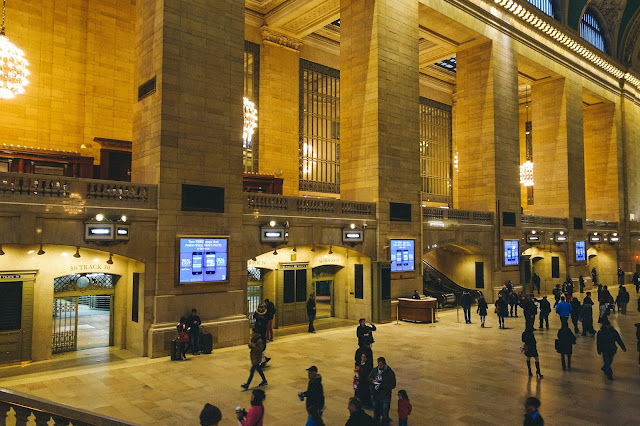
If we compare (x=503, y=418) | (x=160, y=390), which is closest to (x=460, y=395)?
(x=503, y=418)

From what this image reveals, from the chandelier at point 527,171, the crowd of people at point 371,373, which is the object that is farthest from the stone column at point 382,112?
the chandelier at point 527,171

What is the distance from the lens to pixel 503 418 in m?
8.49

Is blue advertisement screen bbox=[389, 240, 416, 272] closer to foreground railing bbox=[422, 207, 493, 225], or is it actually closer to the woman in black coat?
foreground railing bbox=[422, 207, 493, 225]

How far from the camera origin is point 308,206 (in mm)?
17328

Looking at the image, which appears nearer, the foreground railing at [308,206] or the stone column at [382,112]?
the foreground railing at [308,206]

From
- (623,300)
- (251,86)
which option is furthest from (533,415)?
(251,86)

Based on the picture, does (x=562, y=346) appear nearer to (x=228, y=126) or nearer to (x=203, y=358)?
(x=203, y=358)

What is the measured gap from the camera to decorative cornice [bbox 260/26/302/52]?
25.5 metres

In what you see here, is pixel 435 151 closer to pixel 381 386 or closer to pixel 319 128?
pixel 319 128

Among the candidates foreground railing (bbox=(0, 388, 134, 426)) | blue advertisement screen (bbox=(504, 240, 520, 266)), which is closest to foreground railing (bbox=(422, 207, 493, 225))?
blue advertisement screen (bbox=(504, 240, 520, 266))

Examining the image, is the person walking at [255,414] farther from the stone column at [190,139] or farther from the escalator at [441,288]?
the escalator at [441,288]

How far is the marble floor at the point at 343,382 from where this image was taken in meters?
8.80

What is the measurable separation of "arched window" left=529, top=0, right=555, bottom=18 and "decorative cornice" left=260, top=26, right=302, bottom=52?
1494 centimetres

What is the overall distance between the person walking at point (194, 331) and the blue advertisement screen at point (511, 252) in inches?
720
